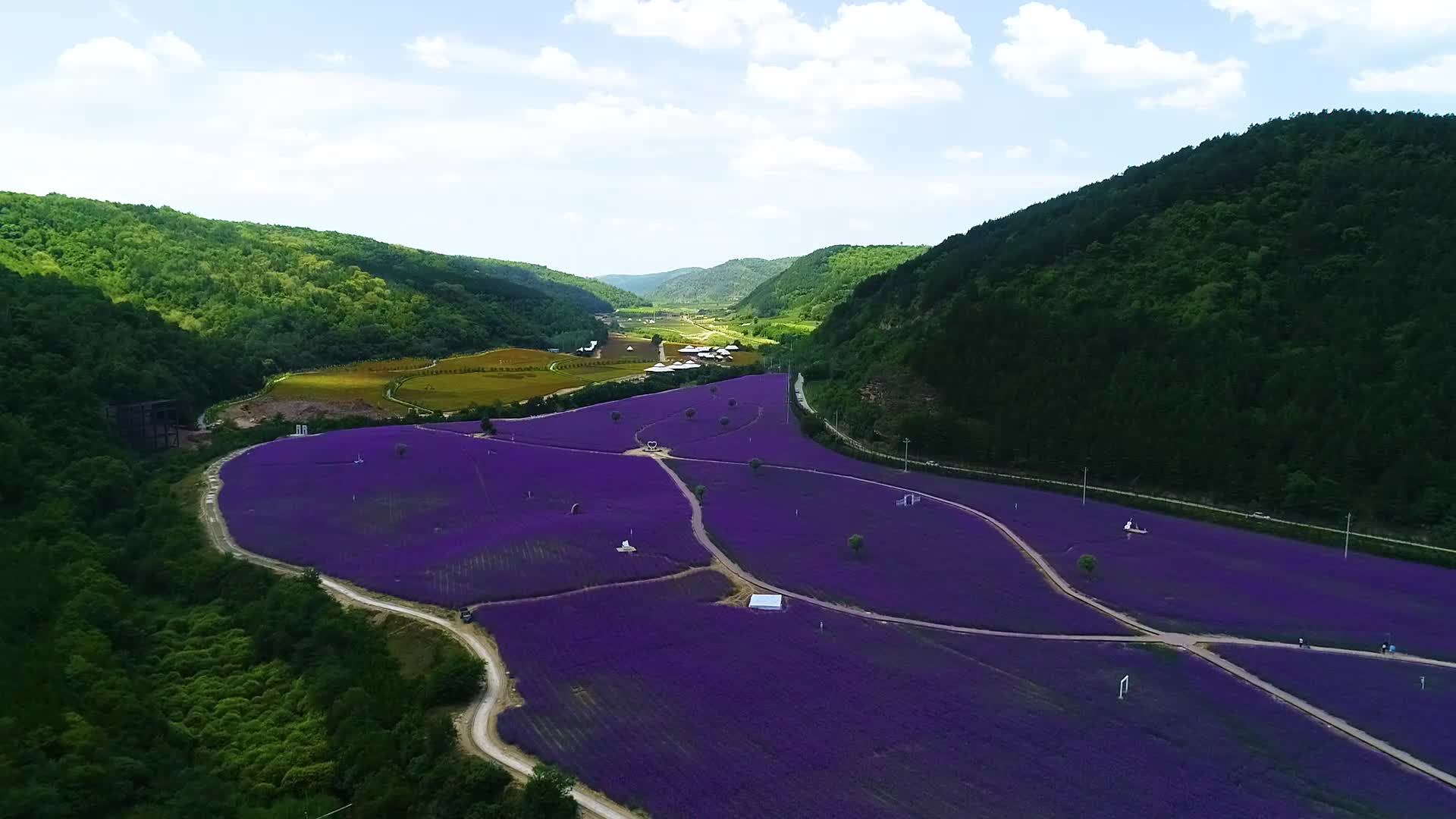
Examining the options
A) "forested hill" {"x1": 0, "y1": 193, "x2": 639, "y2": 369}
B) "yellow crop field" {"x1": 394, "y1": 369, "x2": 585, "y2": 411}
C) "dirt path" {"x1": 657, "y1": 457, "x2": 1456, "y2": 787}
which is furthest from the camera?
"forested hill" {"x1": 0, "y1": 193, "x2": 639, "y2": 369}

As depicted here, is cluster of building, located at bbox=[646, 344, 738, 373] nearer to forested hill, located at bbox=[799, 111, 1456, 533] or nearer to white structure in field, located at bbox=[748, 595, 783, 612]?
forested hill, located at bbox=[799, 111, 1456, 533]

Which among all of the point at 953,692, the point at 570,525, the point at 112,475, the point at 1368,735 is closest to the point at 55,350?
the point at 112,475

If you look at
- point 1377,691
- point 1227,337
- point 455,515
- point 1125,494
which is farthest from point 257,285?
point 1377,691

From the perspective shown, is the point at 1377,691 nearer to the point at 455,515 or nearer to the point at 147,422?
the point at 455,515

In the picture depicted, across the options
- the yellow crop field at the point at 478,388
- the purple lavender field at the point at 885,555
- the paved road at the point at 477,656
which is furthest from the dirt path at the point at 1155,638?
the yellow crop field at the point at 478,388

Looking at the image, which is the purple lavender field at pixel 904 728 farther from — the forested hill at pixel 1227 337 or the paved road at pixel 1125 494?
the forested hill at pixel 1227 337

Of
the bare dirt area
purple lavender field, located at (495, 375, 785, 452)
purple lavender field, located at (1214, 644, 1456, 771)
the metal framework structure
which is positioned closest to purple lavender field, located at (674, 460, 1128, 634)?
purple lavender field, located at (1214, 644, 1456, 771)
